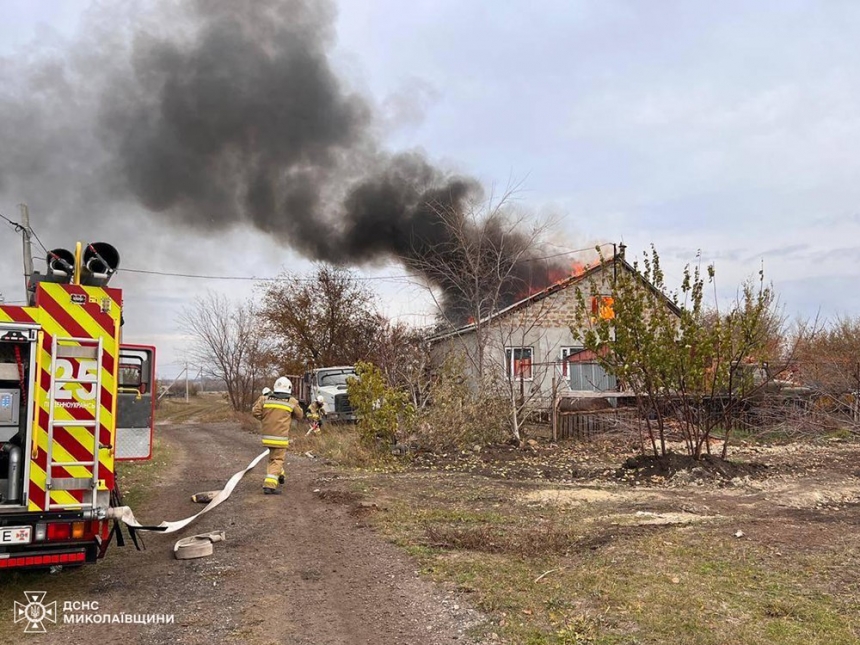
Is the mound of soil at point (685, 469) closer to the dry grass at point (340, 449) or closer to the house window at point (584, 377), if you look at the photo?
the dry grass at point (340, 449)

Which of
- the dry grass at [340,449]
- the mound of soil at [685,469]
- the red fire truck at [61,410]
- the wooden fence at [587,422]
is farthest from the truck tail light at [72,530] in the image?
the wooden fence at [587,422]

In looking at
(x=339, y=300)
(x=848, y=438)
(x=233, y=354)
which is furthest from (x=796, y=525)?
(x=233, y=354)

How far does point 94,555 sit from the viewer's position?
4.62m

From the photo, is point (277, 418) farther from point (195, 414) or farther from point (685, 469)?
point (195, 414)

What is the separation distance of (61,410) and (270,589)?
76.9 inches

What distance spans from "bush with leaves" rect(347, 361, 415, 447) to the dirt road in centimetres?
445

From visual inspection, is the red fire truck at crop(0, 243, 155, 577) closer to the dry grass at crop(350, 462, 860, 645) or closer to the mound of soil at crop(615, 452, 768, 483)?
the dry grass at crop(350, 462, 860, 645)

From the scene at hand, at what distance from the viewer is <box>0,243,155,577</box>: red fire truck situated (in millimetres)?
4430

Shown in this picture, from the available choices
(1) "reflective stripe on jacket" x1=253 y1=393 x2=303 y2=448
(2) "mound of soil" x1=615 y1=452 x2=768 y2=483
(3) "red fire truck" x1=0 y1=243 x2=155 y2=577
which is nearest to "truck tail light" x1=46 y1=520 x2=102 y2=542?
(3) "red fire truck" x1=0 y1=243 x2=155 y2=577

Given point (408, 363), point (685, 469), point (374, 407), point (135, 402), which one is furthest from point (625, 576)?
point (408, 363)

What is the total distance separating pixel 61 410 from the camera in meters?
4.59

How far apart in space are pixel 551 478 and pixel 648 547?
438 cm

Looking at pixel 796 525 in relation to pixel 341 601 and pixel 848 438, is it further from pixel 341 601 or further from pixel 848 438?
pixel 848 438

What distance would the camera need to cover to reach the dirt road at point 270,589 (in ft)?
13.5
